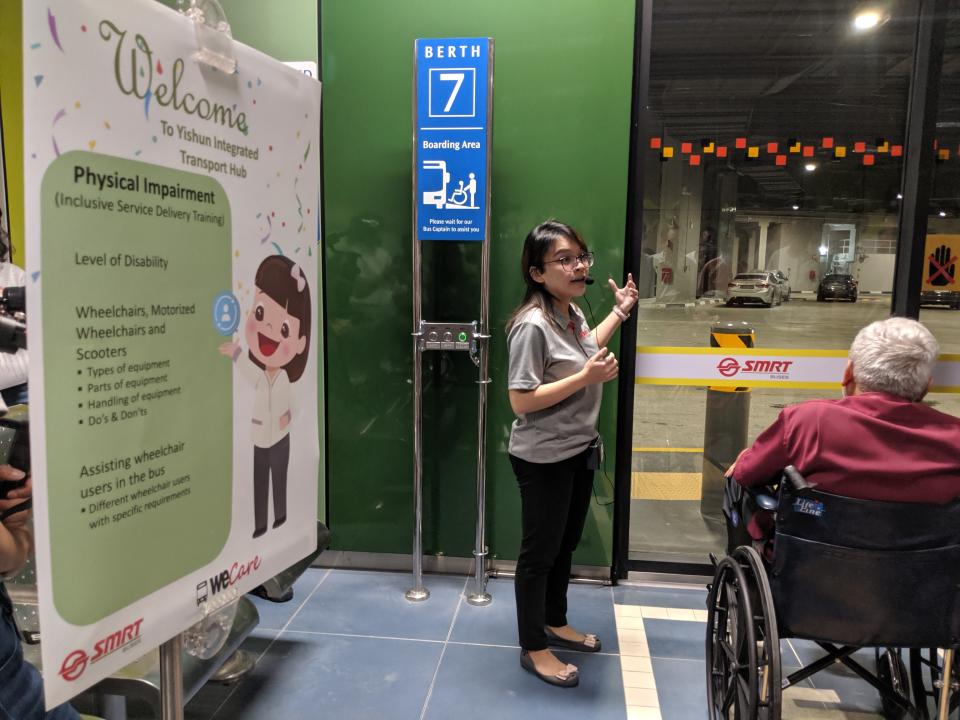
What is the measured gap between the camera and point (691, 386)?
319cm

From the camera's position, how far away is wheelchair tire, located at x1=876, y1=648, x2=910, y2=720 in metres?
2.24

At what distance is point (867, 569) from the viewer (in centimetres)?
169

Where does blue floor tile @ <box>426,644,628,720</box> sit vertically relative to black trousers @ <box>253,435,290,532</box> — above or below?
below

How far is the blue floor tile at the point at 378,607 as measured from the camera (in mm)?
2848

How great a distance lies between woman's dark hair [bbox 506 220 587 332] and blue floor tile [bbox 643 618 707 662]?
4.54ft

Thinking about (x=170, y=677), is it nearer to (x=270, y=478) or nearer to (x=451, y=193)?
(x=270, y=478)

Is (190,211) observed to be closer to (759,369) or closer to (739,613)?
(739,613)

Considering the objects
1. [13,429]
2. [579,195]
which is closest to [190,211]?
[13,429]

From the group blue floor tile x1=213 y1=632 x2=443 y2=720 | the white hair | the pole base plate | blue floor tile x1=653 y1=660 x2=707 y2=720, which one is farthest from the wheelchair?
the pole base plate

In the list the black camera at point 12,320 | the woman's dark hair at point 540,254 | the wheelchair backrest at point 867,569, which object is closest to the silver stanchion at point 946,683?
the wheelchair backrest at point 867,569

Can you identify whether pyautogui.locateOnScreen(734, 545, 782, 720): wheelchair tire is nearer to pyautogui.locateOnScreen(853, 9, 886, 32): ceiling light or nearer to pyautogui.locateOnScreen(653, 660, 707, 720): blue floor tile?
pyautogui.locateOnScreen(653, 660, 707, 720): blue floor tile

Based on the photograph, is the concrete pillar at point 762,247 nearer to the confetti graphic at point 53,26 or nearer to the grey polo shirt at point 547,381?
the grey polo shirt at point 547,381

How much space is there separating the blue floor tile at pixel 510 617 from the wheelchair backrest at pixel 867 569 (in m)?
1.12

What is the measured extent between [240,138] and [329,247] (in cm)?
211
